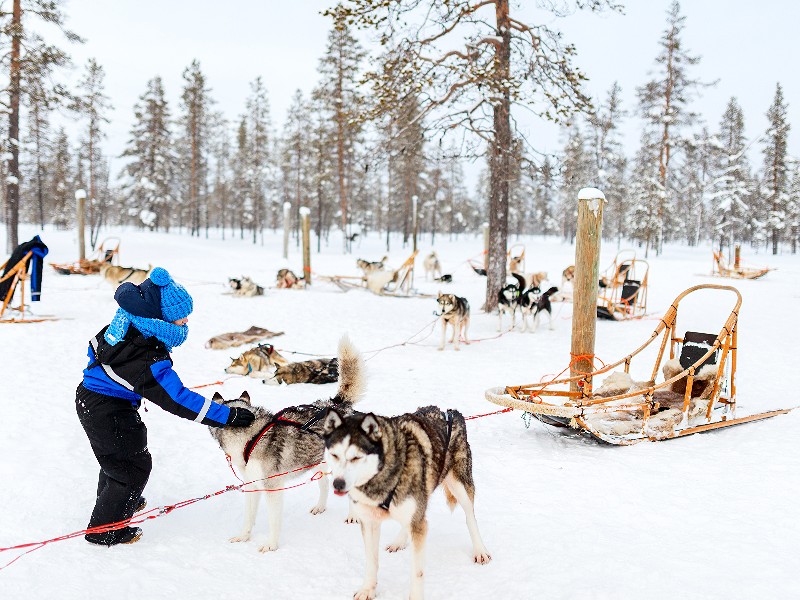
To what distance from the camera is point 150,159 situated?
33781mm

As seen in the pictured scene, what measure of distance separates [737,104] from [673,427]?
1494 inches

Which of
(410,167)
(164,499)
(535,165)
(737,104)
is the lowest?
(164,499)

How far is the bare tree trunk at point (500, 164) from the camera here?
33.1ft

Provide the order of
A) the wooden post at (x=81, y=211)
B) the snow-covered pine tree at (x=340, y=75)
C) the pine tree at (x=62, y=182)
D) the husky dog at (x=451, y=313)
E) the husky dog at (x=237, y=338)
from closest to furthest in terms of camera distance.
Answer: the husky dog at (x=237, y=338), the husky dog at (x=451, y=313), the wooden post at (x=81, y=211), the snow-covered pine tree at (x=340, y=75), the pine tree at (x=62, y=182)

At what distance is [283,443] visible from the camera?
2945mm

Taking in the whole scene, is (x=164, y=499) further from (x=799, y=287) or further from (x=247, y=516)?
(x=799, y=287)

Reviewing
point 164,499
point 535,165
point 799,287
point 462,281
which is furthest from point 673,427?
point 799,287

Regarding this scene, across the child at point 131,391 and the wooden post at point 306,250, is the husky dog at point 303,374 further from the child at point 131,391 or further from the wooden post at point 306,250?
the wooden post at point 306,250

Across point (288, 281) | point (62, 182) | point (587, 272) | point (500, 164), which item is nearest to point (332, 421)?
point (587, 272)

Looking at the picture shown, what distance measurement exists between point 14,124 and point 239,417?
1860 centimetres

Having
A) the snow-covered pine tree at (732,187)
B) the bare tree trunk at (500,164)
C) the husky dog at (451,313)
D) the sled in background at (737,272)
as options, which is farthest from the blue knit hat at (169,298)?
the snow-covered pine tree at (732,187)

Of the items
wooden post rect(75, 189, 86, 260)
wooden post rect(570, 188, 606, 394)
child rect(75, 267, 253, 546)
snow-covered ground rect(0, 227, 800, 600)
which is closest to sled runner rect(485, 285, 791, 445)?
snow-covered ground rect(0, 227, 800, 600)

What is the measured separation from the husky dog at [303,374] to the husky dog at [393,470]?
3.67m

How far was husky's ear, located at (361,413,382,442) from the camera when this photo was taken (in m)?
2.25
